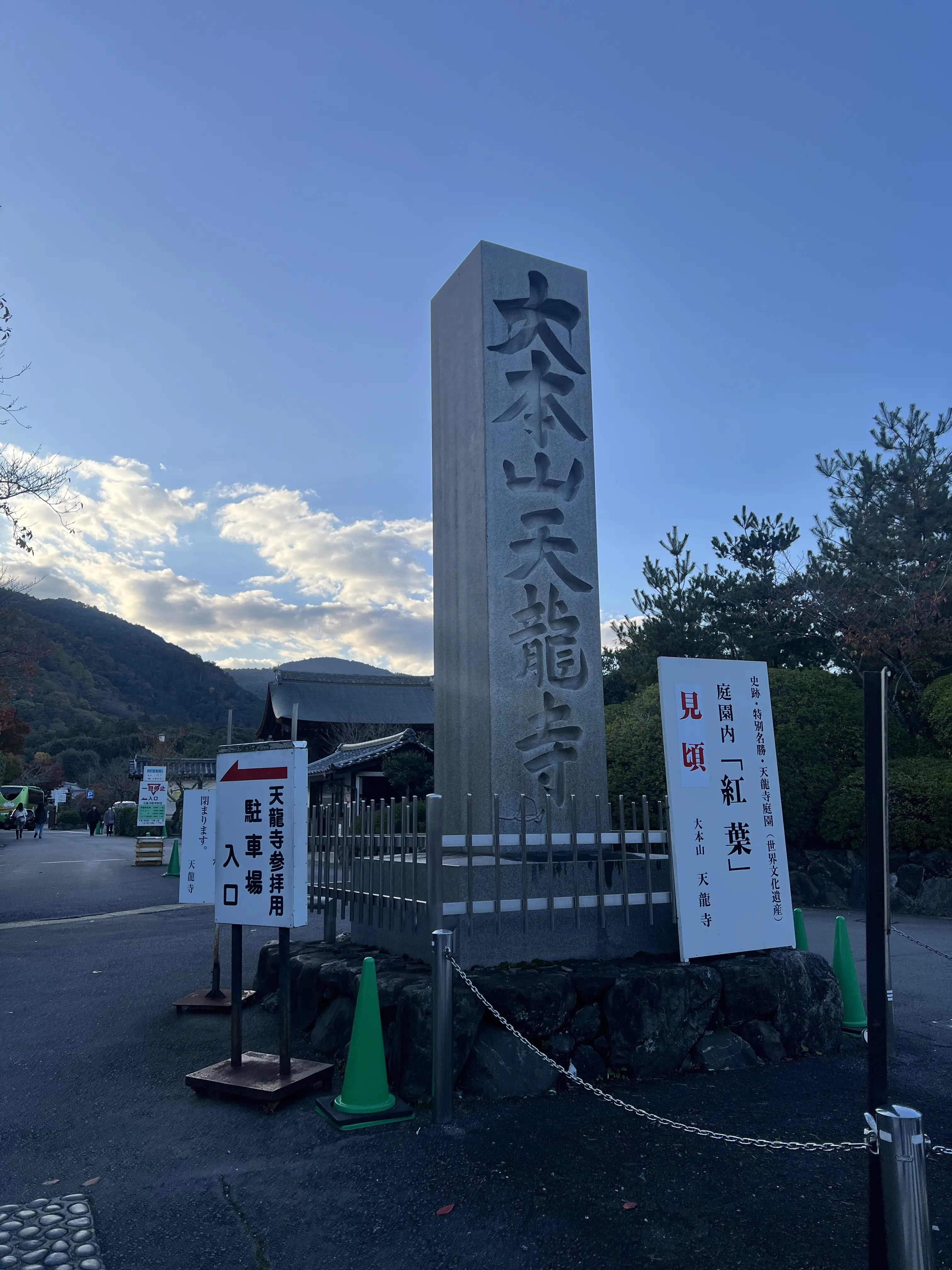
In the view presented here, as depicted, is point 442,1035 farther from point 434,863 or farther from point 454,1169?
point 434,863

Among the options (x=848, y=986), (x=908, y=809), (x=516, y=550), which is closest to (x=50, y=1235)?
(x=516, y=550)

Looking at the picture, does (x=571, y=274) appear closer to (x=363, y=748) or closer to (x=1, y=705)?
(x=363, y=748)

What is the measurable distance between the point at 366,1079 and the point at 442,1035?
496mm

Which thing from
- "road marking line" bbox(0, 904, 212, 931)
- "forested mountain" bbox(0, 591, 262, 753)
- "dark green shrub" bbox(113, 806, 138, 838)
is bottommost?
"dark green shrub" bbox(113, 806, 138, 838)

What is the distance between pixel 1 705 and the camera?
2883 cm

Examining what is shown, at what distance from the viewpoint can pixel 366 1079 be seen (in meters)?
4.43

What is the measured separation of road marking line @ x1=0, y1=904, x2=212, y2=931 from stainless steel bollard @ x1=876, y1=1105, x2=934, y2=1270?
38.8 feet

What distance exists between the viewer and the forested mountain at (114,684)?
8375 centimetres

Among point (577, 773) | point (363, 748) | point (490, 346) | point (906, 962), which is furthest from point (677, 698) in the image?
point (363, 748)

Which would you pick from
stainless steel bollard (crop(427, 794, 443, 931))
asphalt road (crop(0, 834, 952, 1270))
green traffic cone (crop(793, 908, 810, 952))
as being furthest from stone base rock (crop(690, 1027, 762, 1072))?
stainless steel bollard (crop(427, 794, 443, 931))

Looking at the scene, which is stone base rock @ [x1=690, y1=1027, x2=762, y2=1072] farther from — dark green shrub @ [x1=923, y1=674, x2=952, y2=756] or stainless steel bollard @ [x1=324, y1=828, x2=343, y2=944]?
dark green shrub @ [x1=923, y1=674, x2=952, y2=756]

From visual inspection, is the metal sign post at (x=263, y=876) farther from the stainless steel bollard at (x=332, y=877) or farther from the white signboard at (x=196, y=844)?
the white signboard at (x=196, y=844)

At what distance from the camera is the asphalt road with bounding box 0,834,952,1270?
3129 millimetres

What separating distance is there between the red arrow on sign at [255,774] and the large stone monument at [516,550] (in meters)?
2.07
